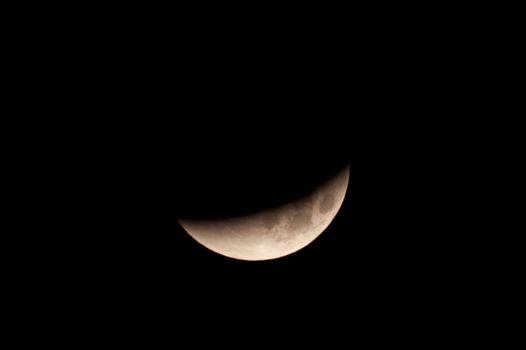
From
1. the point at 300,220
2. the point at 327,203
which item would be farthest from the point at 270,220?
the point at 327,203

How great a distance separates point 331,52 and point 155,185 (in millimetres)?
1364

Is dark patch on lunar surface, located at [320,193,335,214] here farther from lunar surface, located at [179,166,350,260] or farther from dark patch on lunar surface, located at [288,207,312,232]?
dark patch on lunar surface, located at [288,207,312,232]

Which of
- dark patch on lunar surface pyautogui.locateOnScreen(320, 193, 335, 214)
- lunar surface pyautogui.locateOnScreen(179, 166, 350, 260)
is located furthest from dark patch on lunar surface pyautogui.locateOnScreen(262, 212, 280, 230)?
dark patch on lunar surface pyautogui.locateOnScreen(320, 193, 335, 214)

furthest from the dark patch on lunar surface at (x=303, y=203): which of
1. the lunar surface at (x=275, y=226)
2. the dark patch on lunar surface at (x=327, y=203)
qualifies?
the dark patch on lunar surface at (x=327, y=203)

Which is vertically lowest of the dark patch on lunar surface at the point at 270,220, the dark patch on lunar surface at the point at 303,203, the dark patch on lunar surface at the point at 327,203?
the dark patch on lunar surface at the point at 270,220

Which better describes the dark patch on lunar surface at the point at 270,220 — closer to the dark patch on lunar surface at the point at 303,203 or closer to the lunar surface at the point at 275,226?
the lunar surface at the point at 275,226

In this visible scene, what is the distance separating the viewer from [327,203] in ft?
7.54

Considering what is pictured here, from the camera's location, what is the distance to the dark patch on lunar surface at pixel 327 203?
2.24 meters

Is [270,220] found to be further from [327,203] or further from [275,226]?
[327,203]

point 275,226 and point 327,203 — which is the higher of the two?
point 327,203

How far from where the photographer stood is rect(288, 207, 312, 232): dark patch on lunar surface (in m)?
2.20

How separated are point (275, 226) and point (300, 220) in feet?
0.61

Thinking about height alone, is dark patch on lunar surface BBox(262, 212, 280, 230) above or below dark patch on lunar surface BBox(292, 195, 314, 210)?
below

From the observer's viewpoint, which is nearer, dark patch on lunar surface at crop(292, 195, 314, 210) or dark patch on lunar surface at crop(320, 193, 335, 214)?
dark patch on lunar surface at crop(292, 195, 314, 210)
